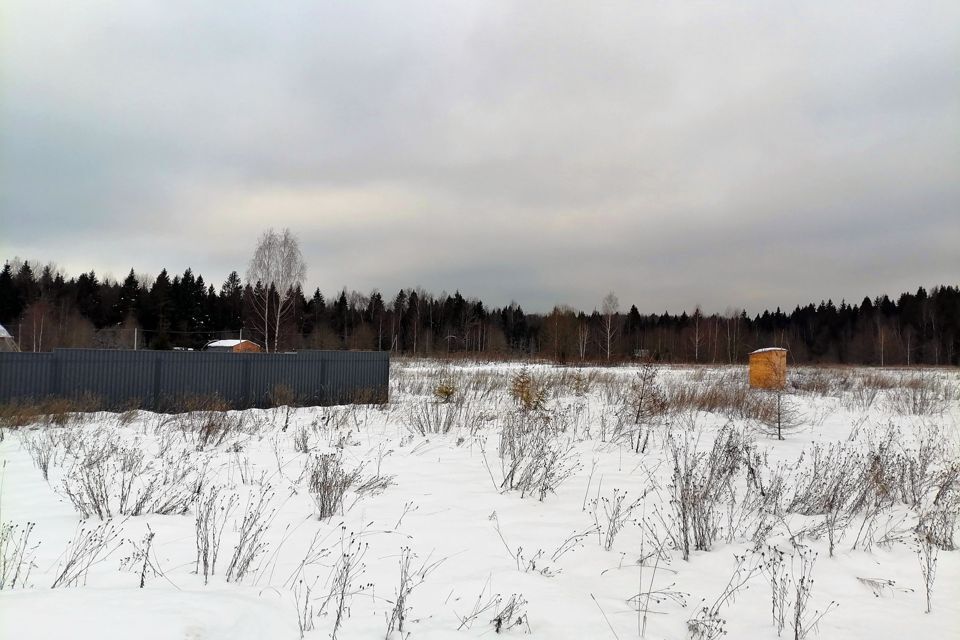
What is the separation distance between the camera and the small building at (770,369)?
17.9 metres

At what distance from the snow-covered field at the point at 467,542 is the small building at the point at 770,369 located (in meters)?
8.57

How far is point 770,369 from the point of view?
18.0 metres

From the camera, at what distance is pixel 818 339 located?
7688cm

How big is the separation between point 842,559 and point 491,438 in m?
6.02

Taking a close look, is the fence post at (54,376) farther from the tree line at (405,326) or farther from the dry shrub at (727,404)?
the tree line at (405,326)

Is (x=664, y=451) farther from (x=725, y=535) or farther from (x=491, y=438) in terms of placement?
(x=725, y=535)

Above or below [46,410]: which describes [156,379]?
above

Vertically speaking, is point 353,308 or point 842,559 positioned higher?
point 353,308

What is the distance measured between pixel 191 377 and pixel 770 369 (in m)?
17.6

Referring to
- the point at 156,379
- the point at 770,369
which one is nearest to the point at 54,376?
the point at 156,379

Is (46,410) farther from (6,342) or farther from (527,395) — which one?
(6,342)

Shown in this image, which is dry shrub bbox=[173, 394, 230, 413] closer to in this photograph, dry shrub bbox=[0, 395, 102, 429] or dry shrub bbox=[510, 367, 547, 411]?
dry shrub bbox=[0, 395, 102, 429]

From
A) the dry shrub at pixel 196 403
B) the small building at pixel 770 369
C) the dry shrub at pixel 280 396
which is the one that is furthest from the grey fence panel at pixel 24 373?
the small building at pixel 770 369

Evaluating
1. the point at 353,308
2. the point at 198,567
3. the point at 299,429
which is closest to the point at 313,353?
the point at 299,429
